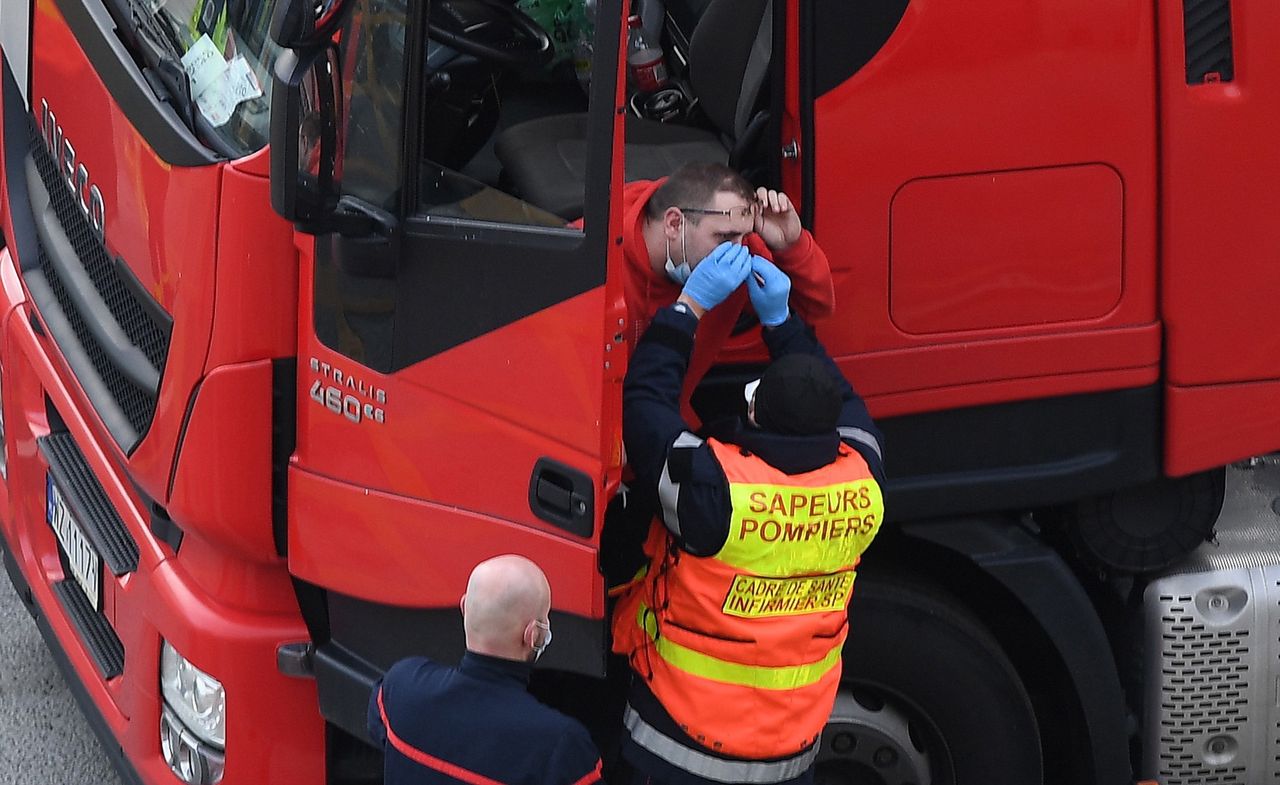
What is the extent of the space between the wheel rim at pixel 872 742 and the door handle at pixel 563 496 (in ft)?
2.88

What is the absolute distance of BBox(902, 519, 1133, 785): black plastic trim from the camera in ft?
10.9

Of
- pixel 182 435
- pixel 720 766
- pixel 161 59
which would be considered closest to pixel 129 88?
pixel 161 59

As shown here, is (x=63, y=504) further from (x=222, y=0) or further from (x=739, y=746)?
(x=739, y=746)

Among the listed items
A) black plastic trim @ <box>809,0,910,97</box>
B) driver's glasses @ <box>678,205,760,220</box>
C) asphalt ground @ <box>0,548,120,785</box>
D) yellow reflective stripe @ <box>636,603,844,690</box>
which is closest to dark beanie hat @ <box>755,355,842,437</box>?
driver's glasses @ <box>678,205,760,220</box>

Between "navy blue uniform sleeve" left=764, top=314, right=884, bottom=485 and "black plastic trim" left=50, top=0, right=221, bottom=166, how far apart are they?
1.05 metres

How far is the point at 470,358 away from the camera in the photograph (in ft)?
9.18

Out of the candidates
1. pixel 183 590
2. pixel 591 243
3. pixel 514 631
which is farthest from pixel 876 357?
pixel 183 590

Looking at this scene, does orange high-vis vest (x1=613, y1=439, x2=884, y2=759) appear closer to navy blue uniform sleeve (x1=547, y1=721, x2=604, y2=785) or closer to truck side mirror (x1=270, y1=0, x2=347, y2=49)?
navy blue uniform sleeve (x1=547, y1=721, x2=604, y2=785)

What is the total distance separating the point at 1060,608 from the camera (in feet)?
11.0

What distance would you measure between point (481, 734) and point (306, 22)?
1131mm

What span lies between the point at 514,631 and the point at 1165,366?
1.41 metres

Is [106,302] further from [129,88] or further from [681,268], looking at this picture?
[681,268]

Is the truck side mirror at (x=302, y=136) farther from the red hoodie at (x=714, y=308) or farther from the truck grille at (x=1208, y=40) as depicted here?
the truck grille at (x=1208, y=40)

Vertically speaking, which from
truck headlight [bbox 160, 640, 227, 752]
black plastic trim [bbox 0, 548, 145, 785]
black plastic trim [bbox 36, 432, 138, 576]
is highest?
black plastic trim [bbox 36, 432, 138, 576]
